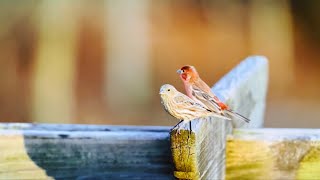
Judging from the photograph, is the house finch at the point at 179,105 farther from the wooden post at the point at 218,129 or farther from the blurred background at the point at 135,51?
the blurred background at the point at 135,51

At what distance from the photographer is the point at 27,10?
5.75 metres

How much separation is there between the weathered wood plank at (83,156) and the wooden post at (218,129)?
14cm

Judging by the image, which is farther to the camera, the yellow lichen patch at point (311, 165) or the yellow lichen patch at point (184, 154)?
the yellow lichen patch at point (311, 165)

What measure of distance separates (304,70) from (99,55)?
1.50 meters

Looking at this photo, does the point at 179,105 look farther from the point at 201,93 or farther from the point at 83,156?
the point at 83,156

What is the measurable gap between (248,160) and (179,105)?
1.08 feet

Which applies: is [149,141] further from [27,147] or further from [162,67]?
[162,67]

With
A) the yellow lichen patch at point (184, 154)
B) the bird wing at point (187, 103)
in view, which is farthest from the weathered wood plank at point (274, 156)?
the yellow lichen patch at point (184, 154)

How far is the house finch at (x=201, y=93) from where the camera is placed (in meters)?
1.81

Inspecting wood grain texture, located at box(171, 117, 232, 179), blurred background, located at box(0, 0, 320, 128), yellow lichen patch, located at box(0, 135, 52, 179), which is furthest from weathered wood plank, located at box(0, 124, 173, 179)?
blurred background, located at box(0, 0, 320, 128)

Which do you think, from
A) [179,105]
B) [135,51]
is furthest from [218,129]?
[135,51]

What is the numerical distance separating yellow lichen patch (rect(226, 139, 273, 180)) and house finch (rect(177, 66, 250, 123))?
0.27 ft

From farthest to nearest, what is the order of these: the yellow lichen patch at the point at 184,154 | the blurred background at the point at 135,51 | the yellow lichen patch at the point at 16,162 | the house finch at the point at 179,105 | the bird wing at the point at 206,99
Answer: the blurred background at the point at 135,51
the yellow lichen patch at the point at 16,162
the bird wing at the point at 206,99
the house finch at the point at 179,105
the yellow lichen patch at the point at 184,154

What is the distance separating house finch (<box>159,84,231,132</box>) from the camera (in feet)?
5.52
